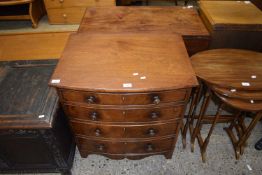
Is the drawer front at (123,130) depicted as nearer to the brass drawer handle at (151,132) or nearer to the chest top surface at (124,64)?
the brass drawer handle at (151,132)

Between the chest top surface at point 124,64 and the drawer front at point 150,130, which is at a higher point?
the chest top surface at point 124,64

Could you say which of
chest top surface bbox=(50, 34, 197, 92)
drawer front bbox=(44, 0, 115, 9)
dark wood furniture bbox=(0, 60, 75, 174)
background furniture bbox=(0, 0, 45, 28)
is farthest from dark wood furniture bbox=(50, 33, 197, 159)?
background furniture bbox=(0, 0, 45, 28)

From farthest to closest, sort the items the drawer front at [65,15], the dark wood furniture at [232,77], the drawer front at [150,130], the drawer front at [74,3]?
1. the drawer front at [65,15]
2. the drawer front at [74,3]
3. the drawer front at [150,130]
4. the dark wood furniture at [232,77]

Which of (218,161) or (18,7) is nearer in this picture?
(218,161)

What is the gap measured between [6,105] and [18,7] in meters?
2.89

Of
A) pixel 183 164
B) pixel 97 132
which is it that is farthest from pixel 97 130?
pixel 183 164

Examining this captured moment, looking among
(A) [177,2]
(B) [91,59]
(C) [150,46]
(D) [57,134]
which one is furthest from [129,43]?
(A) [177,2]

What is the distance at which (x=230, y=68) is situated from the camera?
57.6 inches

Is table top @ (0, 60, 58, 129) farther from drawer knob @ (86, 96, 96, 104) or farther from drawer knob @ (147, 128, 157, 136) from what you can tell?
drawer knob @ (147, 128, 157, 136)

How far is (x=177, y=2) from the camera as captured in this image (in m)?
4.27

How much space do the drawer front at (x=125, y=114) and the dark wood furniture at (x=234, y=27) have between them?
0.78 meters

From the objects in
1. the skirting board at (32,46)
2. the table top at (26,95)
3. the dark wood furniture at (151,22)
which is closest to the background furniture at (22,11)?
the skirting board at (32,46)

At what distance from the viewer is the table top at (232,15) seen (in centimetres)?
169

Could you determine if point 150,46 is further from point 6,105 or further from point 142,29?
point 6,105
